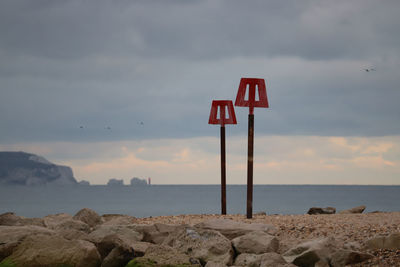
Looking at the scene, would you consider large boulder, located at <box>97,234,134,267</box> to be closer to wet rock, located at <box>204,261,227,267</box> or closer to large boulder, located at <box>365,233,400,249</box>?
wet rock, located at <box>204,261,227,267</box>

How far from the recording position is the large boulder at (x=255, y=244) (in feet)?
36.9

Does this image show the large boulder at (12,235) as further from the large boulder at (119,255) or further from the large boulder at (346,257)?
the large boulder at (346,257)

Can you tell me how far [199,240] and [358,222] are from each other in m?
4.80

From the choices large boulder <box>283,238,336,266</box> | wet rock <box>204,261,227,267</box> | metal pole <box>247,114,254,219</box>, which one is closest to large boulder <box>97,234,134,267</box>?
wet rock <box>204,261,227,267</box>

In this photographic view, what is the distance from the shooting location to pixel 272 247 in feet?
37.3

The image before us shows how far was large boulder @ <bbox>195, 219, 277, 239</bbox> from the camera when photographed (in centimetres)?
1265

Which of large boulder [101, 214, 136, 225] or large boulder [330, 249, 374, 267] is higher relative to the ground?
large boulder [101, 214, 136, 225]

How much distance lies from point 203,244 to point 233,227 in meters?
1.64

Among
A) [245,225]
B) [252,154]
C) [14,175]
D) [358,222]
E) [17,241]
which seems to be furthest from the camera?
[14,175]

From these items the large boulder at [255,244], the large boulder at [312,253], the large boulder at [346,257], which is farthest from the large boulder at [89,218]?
the large boulder at [346,257]

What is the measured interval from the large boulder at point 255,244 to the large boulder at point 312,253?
42cm

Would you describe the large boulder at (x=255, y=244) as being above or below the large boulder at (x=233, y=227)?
below

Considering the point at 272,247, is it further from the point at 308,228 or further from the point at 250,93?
the point at 250,93

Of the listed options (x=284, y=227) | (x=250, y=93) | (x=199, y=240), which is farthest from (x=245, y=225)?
(x=250, y=93)
